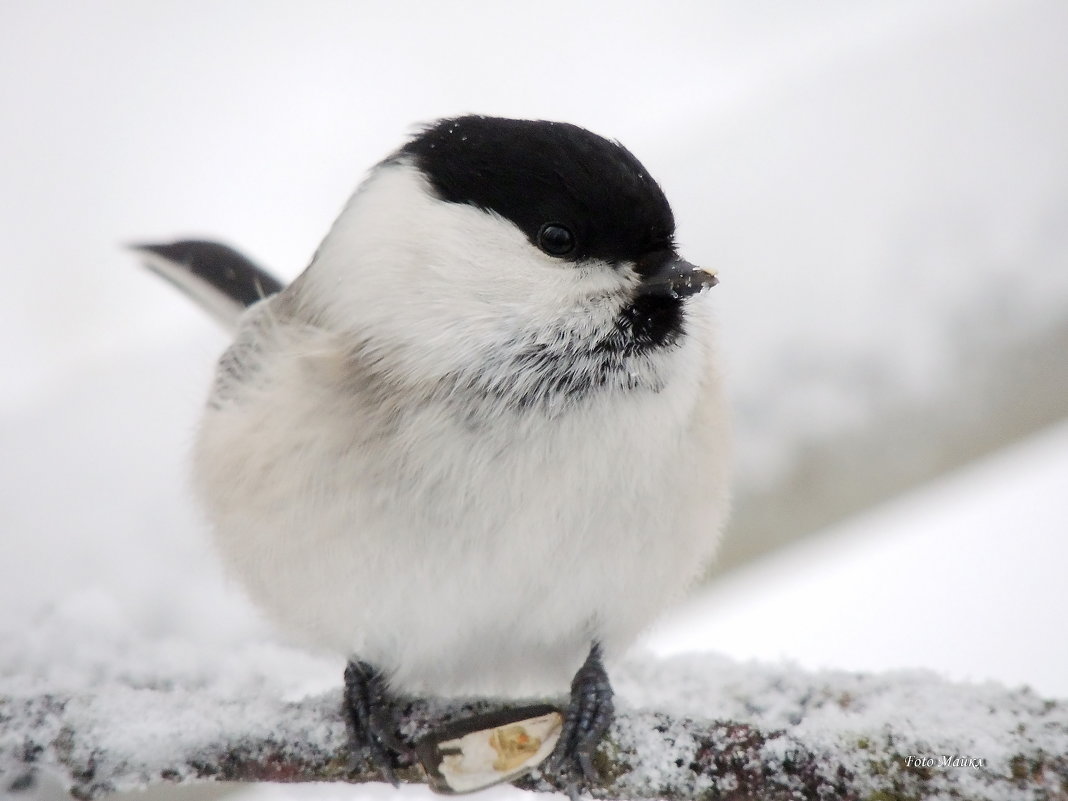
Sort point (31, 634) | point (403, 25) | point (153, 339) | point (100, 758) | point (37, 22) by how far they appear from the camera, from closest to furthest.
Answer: point (100, 758)
point (31, 634)
point (153, 339)
point (37, 22)
point (403, 25)

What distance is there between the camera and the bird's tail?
1.39 metres

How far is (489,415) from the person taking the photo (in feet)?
2.88

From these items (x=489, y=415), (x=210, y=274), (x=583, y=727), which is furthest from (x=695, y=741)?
(x=210, y=274)

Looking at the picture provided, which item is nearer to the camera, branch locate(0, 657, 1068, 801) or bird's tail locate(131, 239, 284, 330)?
branch locate(0, 657, 1068, 801)

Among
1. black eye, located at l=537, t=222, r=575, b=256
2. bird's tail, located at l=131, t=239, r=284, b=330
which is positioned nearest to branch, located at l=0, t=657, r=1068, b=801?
black eye, located at l=537, t=222, r=575, b=256

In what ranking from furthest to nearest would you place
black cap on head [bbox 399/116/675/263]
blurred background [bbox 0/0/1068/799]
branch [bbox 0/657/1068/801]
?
blurred background [bbox 0/0/1068/799], black cap on head [bbox 399/116/675/263], branch [bbox 0/657/1068/801]

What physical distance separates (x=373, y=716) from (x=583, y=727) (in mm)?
206

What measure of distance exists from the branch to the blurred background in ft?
0.29

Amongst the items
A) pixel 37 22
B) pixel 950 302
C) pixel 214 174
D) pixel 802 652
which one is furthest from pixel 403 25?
pixel 802 652

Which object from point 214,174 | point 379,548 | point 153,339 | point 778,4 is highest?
point 778,4

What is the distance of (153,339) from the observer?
79.7 inches

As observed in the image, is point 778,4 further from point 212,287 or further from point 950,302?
point 212,287

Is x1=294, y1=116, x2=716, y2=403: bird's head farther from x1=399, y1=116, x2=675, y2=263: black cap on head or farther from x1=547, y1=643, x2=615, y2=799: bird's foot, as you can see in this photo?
x1=547, y1=643, x2=615, y2=799: bird's foot

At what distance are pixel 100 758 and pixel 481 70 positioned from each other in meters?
1.80
